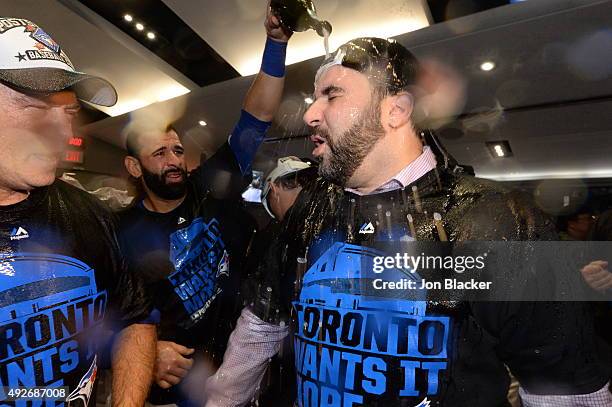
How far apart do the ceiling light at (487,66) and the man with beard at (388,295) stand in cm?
379

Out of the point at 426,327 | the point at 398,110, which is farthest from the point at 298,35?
the point at 426,327

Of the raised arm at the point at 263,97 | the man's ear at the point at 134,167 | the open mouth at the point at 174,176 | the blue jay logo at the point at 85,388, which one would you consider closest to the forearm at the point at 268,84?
the raised arm at the point at 263,97

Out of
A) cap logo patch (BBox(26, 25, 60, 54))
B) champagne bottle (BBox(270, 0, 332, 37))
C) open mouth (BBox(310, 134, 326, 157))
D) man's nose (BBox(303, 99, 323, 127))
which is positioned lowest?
open mouth (BBox(310, 134, 326, 157))

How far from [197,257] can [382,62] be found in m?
1.58

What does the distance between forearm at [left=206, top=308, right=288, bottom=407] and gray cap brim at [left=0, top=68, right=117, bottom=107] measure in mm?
1095

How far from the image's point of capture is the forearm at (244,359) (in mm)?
1660

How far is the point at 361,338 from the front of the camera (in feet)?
4.14

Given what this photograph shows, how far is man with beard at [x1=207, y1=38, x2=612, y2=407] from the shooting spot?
118 cm

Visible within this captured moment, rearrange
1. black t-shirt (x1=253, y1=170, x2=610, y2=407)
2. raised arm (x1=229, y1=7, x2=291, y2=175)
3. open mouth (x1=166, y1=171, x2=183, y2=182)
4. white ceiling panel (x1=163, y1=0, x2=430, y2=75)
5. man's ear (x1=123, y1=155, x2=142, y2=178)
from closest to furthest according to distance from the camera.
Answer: black t-shirt (x1=253, y1=170, x2=610, y2=407)
raised arm (x1=229, y1=7, x2=291, y2=175)
open mouth (x1=166, y1=171, x2=183, y2=182)
man's ear (x1=123, y1=155, x2=142, y2=178)
white ceiling panel (x1=163, y1=0, x2=430, y2=75)

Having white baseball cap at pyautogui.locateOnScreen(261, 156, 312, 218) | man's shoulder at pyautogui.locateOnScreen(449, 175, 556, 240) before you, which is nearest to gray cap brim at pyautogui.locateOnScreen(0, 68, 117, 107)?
man's shoulder at pyautogui.locateOnScreen(449, 175, 556, 240)

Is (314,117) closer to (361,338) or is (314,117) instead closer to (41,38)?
(361,338)

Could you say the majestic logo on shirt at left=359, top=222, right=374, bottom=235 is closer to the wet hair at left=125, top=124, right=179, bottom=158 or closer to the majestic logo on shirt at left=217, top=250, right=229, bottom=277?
the majestic logo on shirt at left=217, top=250, right=229, bottom=277

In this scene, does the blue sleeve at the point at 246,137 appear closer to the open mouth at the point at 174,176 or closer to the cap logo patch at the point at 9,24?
the open mouth at the point at 174,176

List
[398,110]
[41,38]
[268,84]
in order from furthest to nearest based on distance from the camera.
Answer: [268,84], [398,110], [41,38]
